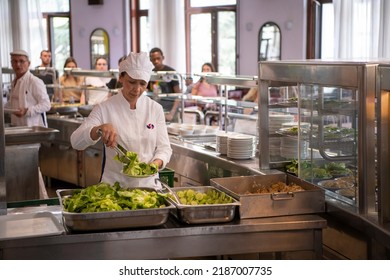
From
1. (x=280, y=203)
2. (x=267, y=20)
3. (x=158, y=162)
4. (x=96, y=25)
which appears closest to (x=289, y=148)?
(x=158, y=162)

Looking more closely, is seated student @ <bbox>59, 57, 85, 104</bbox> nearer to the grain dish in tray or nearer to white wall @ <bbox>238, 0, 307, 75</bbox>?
white wall @ <bbox>238, 0, 307, 75</bbox>

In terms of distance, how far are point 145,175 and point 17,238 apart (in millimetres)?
652

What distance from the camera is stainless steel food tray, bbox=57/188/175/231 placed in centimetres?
252

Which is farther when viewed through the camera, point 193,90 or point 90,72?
point 193,90

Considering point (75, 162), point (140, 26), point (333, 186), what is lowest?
point (75, 162)

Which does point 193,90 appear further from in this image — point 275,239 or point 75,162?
point 275,239

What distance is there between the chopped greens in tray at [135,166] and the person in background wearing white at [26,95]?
325cm

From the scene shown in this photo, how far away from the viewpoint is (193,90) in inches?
352

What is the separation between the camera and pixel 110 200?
2629mm

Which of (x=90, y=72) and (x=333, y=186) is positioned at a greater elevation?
(x=90, y=72)

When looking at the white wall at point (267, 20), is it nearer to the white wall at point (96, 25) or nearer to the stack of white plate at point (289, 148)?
the white wall at point (96, 25)

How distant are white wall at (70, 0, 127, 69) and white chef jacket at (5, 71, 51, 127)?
6349mm

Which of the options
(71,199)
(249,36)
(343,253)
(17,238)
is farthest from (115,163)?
(249,36)

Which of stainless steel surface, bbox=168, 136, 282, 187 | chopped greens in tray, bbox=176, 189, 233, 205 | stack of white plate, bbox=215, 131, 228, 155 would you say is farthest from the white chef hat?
stack of white plate, bbox=215, 131, 228, 155
